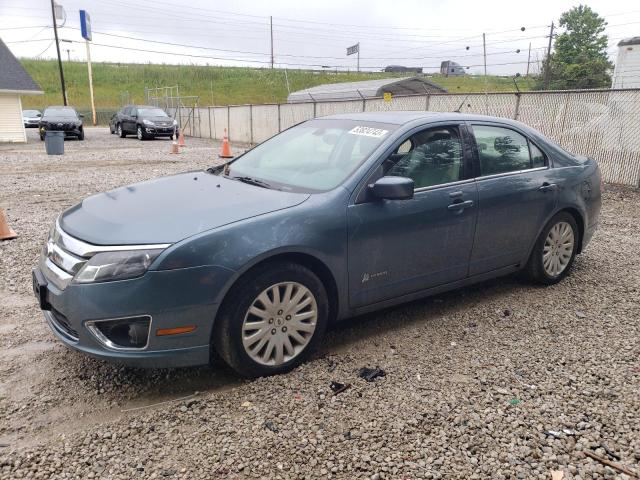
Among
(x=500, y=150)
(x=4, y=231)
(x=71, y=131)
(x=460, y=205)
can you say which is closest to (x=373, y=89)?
(x=71, y=131)

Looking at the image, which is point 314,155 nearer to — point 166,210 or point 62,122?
point 166,210

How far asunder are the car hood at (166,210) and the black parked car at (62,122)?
22.1 m

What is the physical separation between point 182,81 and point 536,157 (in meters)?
64.6

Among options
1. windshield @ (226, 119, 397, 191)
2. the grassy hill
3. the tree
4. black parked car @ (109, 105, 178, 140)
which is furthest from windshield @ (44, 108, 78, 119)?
the tree

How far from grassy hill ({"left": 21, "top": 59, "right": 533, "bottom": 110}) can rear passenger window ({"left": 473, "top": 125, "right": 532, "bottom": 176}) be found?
51885 mm

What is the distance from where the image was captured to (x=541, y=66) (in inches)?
1940

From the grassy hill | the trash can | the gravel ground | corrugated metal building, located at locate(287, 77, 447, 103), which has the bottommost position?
the gravel ground

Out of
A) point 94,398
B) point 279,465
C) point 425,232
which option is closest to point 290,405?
point 279,465

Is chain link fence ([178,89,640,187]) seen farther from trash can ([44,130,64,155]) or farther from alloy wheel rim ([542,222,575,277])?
trash can ([44,130,64,155])

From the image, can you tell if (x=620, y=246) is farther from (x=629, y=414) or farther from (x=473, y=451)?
(x=473, y=451)

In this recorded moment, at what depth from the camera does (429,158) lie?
12.9ft

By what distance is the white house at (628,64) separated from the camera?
14773mm

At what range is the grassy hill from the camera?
56.4 m

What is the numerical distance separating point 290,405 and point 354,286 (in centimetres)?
91
